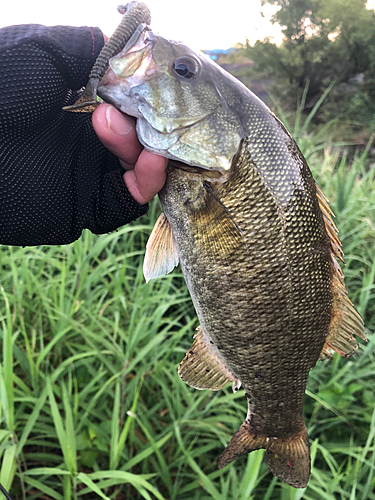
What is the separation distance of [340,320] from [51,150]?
1598 mm

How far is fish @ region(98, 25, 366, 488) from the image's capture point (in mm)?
1271

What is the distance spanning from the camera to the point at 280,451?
5.38 ft

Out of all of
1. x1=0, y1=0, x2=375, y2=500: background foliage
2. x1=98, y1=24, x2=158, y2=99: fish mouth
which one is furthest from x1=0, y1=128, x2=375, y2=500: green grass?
x1=98, y1=24, x2=158, y2=99: fish mouth

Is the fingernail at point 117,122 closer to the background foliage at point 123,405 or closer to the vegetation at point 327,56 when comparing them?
the background foliage at point 123,405

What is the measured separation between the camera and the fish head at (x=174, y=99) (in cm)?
123

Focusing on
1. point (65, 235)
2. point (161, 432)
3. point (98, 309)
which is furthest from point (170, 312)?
point (65, 235)

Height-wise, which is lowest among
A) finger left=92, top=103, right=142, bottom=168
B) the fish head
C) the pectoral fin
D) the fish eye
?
the pectoral fin

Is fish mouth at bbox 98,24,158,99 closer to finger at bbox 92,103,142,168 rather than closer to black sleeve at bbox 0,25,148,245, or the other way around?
finger at bbox 92,103,142,168

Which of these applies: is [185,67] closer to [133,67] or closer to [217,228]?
[133,67]

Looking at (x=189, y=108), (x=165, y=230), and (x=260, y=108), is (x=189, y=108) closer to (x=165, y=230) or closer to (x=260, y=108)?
(x=260, y=108)

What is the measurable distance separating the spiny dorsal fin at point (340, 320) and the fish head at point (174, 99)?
21.8 inches

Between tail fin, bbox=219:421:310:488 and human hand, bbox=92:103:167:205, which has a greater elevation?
human hand, bbox=92:103:167:205

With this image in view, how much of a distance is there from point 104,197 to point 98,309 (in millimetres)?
940

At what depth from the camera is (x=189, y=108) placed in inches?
50.9
